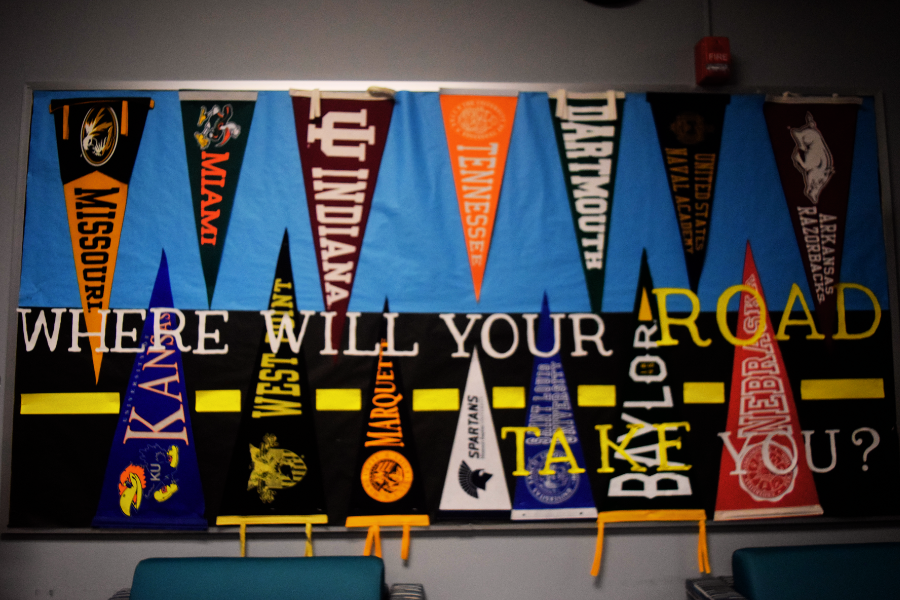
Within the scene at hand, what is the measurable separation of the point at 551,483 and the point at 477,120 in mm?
1222

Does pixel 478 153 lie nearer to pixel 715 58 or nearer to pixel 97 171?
pixel 715 58

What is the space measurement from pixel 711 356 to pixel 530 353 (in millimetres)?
601

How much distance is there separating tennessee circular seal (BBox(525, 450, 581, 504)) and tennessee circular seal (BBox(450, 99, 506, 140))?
3.54 feet

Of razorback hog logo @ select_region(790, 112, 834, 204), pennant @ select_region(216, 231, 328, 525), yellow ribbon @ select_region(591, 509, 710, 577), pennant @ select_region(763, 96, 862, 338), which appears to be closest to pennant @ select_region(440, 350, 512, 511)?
yellow ribbon @ select_region(591, 509, 710, 577)

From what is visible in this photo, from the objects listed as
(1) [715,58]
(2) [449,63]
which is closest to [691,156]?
(1) [715,58]

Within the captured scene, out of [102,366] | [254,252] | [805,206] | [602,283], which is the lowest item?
[102,366]

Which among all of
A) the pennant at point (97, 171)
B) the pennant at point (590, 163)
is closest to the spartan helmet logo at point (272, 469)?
the pennant at point (97, 171)

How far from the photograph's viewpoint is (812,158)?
1761 millimetres

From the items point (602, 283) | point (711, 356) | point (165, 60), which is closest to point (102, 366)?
point (165, 60)

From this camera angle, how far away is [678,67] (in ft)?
5.92

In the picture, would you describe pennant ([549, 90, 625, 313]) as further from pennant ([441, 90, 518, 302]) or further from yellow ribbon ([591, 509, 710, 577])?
yellow ribbon ([591, 509, 710, 577])

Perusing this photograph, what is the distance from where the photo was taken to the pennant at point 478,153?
5.63ft

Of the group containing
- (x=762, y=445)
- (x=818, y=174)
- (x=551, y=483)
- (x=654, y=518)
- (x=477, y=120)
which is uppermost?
(x=477, y=120)

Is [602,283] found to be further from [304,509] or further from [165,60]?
[165,60]
